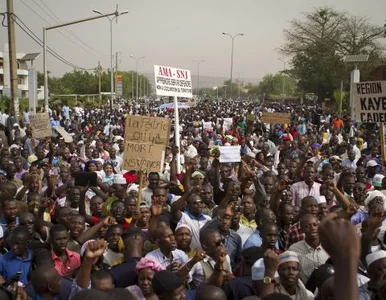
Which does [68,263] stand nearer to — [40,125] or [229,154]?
[229,154]

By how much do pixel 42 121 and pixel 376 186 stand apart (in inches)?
293

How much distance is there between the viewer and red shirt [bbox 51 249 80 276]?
176 inches

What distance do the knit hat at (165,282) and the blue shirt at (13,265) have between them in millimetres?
1433

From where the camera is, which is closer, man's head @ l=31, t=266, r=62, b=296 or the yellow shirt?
man's head @ l=31, t=266, r=62, b=296

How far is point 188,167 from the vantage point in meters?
7.27

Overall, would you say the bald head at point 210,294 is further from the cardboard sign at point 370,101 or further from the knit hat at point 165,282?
the cardboard sign at point 370,101

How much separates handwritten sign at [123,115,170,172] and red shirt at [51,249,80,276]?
2862mm

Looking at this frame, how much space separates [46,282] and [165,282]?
2.71 feet

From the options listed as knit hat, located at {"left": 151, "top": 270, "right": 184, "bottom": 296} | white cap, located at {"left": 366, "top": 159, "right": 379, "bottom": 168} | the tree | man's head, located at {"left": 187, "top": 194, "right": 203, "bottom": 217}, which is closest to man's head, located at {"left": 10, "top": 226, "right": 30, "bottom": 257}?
knit hat, located at {"left": 151, "top": 270, "right": 184, "bottom": 296}

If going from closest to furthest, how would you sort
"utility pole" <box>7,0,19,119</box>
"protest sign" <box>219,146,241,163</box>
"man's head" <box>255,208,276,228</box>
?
"man's head" <box>255,208,276,228</box>
"protest sign" <box>219,146,241,163</box>
"utility pole" <box>7,0,19,119</box>

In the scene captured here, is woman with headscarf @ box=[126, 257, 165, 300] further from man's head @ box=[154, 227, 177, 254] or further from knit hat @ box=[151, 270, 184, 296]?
man's head @ box=[154, 227, 177, 254]

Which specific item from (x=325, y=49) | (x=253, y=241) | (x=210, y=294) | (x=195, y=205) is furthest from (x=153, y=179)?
(x=325, y=49)

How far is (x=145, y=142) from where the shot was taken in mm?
7848

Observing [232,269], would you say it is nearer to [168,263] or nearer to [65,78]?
[168,263]
